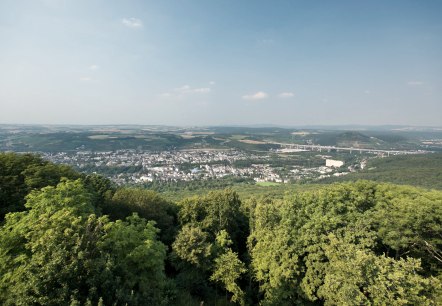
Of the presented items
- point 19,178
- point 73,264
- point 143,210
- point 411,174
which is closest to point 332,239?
point 73,264

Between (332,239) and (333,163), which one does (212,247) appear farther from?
(333,163)

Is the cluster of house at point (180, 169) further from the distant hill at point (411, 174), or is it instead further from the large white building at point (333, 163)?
the distant hill at point (411, 174)

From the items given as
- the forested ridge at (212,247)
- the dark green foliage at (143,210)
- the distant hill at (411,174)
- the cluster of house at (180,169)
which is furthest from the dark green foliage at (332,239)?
the cluster of house at (180,169)

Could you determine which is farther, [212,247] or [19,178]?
[19,178]

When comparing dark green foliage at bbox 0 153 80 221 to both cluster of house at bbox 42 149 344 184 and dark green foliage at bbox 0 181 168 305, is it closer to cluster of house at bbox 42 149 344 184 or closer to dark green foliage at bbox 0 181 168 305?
dark green foliage at bbox 0 181 168 305

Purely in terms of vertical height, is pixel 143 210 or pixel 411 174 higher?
pixel 143 210

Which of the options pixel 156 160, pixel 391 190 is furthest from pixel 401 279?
pixel 156 160

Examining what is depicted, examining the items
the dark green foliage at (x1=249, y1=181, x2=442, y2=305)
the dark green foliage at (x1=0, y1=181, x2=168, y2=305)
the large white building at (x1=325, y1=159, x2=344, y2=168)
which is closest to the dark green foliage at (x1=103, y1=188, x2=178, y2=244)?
the dark green foliage at (x1=249, y1=181, x2=442, y2=305)

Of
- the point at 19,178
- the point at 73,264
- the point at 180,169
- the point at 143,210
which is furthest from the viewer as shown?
the point at 180,169

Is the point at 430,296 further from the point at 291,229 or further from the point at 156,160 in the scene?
the point at 156,160
